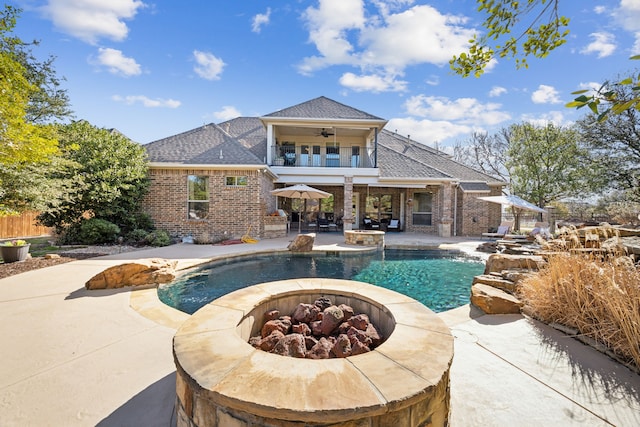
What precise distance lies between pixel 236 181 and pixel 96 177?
487 centimetres

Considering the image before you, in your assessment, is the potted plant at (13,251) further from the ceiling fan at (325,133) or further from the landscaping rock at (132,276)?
the ceiling fan at (325,133)

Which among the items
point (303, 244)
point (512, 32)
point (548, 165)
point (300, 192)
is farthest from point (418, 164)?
point (512, 32)

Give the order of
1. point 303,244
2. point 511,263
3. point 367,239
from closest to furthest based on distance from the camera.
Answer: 1. point 511,263
2. point 303,244
3. point 367,239

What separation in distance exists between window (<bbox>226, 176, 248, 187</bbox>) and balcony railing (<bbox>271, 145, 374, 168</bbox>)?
3.03 meters

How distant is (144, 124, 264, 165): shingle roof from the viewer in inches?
461

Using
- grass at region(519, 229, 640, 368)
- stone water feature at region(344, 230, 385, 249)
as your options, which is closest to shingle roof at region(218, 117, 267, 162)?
stone water feature at region(344, 230, 385, 249)

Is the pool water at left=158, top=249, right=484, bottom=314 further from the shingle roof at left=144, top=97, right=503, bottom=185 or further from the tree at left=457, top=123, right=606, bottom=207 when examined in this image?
the tree at left=457, top=123, right=606, bottom=207

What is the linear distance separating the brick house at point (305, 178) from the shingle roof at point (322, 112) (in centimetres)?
6

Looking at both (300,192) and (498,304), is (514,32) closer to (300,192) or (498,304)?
(498,304)

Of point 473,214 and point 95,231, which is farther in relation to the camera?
point 473,214

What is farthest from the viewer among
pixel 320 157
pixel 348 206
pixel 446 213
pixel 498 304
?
pixel 320 157

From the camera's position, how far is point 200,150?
12.4 m

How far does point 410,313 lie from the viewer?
2.42 metres

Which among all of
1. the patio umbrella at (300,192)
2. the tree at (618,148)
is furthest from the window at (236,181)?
the tree at (618,148)
